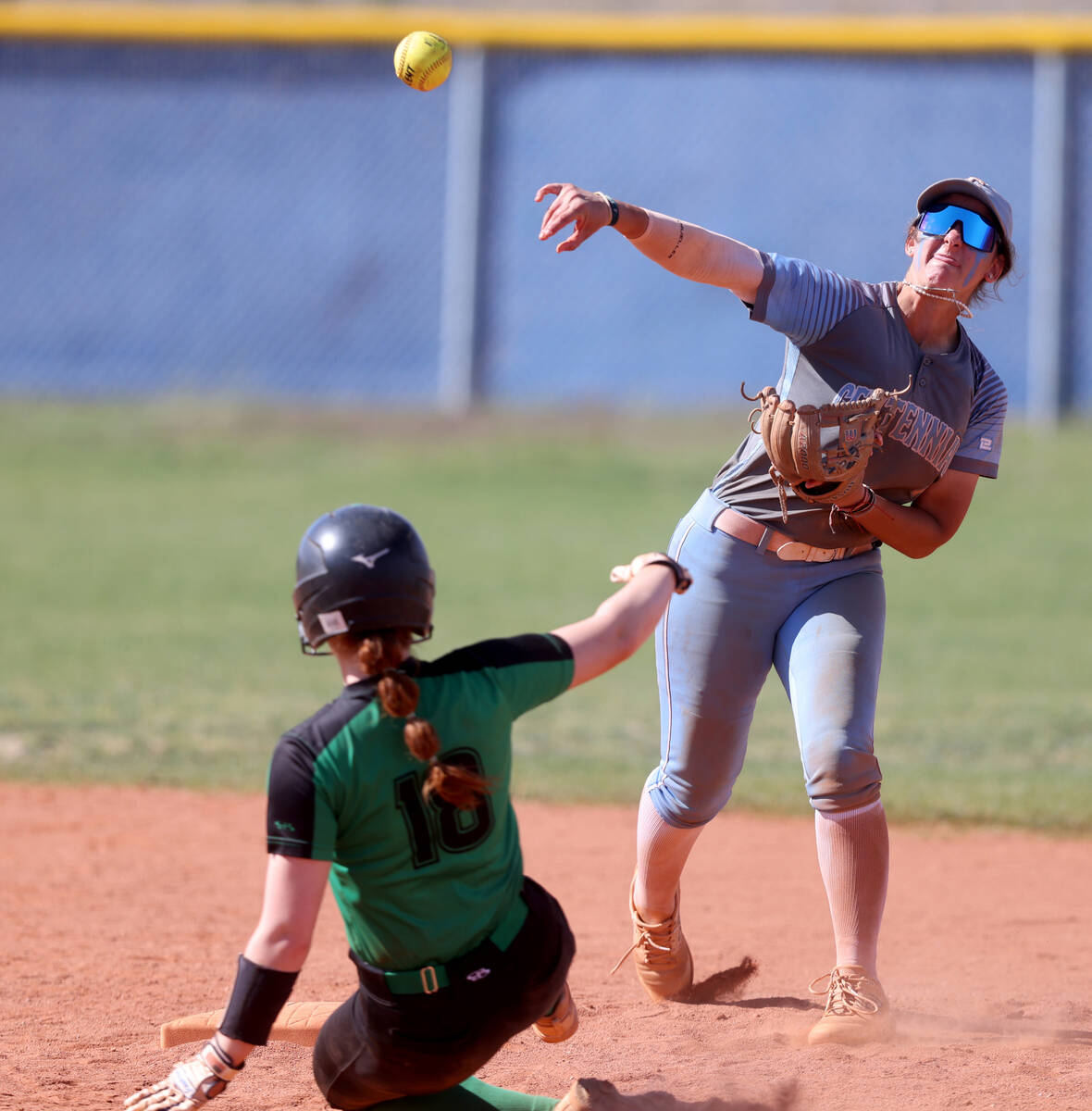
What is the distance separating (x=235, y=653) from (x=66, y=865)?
335 cm

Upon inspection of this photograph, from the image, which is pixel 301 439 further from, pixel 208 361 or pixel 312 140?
pixel 312 140

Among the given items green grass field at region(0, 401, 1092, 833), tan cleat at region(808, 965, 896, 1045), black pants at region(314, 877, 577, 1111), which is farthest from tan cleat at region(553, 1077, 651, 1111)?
green grass field at region(0, 401, 1092, 833)

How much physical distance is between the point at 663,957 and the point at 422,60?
247 cm

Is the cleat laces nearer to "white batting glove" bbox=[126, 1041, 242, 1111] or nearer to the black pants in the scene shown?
the black pants

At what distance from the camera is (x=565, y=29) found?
13477mm

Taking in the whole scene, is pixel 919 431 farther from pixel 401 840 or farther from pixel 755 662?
pixel 401 840

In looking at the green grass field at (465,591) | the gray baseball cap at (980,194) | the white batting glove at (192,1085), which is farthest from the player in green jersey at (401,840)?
the green grass field at (465,591)

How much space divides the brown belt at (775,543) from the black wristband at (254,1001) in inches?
62.9

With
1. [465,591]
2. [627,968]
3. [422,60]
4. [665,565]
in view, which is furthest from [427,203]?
[665,565]

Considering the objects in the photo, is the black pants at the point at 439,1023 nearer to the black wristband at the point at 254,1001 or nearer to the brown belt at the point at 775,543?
the black wristband at the point at 254,1001

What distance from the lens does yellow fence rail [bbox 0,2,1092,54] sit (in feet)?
42.2

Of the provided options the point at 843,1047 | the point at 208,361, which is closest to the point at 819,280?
the point at 843,1047

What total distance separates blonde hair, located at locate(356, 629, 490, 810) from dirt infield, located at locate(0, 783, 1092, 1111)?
92 centimetres

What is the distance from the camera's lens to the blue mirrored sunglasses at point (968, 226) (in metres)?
3.40
